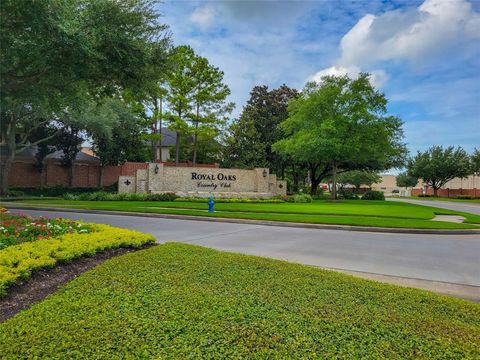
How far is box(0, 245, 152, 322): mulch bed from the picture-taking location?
427 centimetres

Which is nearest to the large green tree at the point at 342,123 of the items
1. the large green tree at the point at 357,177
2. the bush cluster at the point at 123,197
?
the bush cluster at the point at 123,197

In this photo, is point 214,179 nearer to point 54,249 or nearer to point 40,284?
point 54,249

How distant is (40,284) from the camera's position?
4.97m

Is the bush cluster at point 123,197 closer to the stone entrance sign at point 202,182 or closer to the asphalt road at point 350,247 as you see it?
the stone entrance sign at point 202,182

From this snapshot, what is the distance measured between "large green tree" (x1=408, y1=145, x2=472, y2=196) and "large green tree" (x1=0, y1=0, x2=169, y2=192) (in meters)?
48.0

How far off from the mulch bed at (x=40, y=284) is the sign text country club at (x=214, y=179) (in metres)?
25.0

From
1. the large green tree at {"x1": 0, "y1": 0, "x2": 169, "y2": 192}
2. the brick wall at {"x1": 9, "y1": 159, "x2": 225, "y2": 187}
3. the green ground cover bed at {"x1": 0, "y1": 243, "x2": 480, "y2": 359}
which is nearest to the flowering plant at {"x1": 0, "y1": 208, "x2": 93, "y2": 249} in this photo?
the green ground cover bed at {"x1": 0, "y1": 243, "x2": 480, "y2": 359}

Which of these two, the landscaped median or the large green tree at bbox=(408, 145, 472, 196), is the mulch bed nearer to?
the landscaped median

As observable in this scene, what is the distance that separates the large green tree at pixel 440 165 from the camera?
52875 mm

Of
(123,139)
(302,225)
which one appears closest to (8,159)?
(123,139)

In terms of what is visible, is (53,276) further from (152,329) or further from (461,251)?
(461,251)

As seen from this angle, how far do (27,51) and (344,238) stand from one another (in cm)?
994

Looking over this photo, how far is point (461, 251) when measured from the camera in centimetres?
893

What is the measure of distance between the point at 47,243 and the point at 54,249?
46cm
